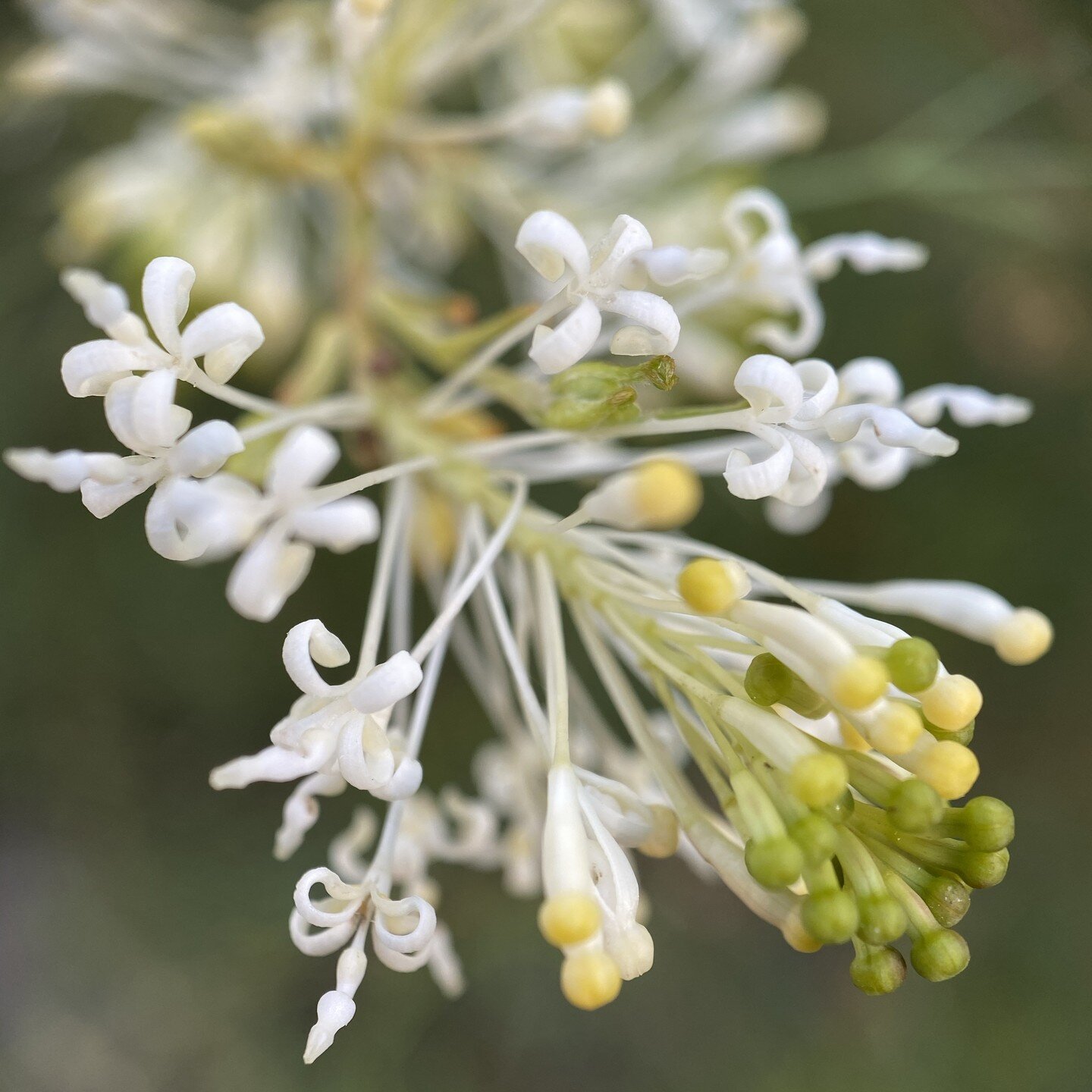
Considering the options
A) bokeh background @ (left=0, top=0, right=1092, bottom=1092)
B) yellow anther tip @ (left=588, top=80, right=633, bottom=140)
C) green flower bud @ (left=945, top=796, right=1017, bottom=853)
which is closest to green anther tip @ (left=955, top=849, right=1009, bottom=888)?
green flower bud @ (left=945, top=796, right=1017, bottom=853)

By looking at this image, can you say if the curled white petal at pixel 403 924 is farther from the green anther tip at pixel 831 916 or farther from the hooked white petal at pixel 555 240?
the hooked white petal at pixel 555 240

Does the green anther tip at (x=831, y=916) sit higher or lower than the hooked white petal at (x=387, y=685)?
lower

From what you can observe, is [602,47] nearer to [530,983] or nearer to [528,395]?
[528,395]

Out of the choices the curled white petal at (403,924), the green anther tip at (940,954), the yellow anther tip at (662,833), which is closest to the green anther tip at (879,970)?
the green anther tip at (940,954)

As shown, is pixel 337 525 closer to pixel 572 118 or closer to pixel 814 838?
pixel 814 838

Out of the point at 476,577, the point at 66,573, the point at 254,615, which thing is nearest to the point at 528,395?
the point at 476,577

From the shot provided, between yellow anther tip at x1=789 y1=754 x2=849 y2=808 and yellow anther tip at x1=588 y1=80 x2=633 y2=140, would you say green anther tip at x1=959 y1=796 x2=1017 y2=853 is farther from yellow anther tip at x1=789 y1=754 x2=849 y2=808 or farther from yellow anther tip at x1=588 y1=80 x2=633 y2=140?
yellow anther tip at x1=588 y1=80 x2=633 y2=140

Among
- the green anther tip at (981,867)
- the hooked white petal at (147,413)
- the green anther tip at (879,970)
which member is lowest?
Result: the green anther tip at (879,970)
